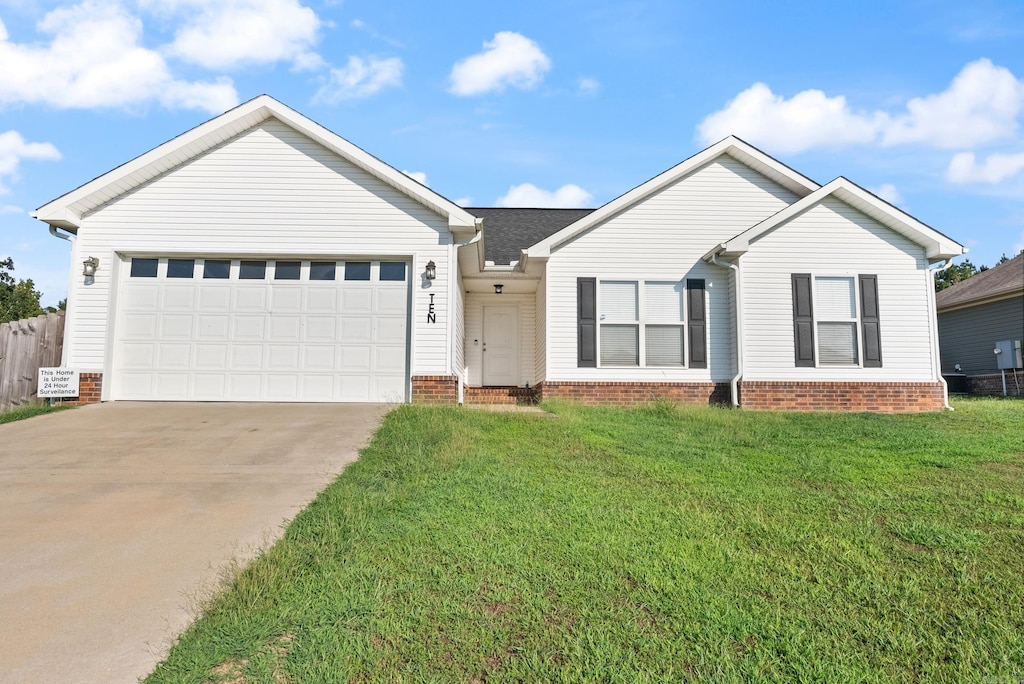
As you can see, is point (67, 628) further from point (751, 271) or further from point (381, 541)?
point (751, 271)

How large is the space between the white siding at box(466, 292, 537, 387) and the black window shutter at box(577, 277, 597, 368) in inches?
106

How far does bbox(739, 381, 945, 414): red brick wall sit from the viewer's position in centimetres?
1070

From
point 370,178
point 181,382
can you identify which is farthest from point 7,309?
point 370,178

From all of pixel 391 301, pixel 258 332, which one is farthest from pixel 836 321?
pixel 258 332

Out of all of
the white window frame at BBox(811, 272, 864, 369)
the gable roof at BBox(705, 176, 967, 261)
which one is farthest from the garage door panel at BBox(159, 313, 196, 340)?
the white window frame at BBox(811, 272, 864, 369)

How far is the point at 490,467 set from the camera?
17.9 ft

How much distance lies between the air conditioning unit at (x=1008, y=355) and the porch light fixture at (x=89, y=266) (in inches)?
822


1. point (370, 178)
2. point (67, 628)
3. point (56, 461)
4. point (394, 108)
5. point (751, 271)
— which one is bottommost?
point (67, 628)

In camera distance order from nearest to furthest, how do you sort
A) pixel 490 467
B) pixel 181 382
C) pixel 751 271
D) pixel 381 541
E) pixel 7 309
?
pixel 381 541, pixel 490 467, pixel 181 382, pixel 751 271, pixel 7 309

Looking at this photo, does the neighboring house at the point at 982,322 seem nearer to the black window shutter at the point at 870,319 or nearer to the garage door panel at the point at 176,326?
the black window shutter at the point at 870,319

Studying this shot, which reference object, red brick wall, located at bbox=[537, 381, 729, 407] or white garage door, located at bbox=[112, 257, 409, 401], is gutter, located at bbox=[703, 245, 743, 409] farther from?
white garage door, located at bbox=[112, 257, 409, 401]

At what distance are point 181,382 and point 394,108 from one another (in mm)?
5819

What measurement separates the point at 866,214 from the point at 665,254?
377cm

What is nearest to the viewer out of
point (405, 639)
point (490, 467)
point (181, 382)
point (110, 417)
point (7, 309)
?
point (405, 639)
